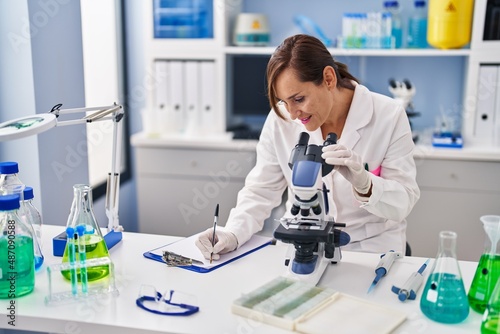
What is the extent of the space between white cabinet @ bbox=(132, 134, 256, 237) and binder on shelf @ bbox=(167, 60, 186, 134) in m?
0.21

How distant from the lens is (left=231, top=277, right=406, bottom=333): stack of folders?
1130mm

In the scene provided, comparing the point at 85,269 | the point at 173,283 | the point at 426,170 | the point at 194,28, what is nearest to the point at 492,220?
the point at 173,283

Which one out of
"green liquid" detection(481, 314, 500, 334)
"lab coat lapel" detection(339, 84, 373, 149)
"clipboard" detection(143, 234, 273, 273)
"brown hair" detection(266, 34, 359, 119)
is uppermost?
"brown hair" detection(266, 34, 359, 119)

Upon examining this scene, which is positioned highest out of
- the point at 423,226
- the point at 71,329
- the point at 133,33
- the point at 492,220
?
the point at 133,33

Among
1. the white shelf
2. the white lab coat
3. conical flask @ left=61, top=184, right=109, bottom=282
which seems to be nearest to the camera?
conical flask @ left=61, top=184, right=109, bottom=282

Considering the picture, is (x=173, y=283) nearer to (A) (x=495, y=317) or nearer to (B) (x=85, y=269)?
(B) (x=85, y=269)

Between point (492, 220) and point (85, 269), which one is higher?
point (492, 220)

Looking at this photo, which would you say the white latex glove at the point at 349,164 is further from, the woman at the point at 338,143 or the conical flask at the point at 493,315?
the conical flask at the point at 493,315

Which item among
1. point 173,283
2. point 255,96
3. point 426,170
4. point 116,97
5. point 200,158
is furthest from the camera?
point 116,97

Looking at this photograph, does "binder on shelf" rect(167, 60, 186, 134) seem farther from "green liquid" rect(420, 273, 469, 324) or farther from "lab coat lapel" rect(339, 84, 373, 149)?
"green liquid" rect(420, 273, 469, 324)

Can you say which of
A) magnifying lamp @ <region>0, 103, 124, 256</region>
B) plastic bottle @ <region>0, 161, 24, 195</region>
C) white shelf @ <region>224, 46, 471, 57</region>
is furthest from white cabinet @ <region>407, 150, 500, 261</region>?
plastic bottle @ <region>0, 161, 24, 195</region>

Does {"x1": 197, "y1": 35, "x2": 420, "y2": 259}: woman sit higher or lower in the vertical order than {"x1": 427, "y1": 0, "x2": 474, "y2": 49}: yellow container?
lower

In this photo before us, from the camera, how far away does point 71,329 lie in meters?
1.20

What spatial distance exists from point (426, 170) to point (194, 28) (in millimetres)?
1448
